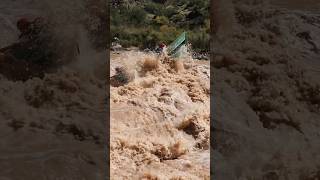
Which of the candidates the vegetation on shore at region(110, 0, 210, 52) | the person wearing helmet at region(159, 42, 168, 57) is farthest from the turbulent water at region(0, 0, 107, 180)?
the vegetation on shore at region(110, 0, 210, 52)

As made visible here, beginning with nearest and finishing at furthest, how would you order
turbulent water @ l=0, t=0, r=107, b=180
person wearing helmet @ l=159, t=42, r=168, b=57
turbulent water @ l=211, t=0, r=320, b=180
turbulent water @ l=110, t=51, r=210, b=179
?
turbulent water @ l=0, t=0, r=107, b=180 < turbulent water @ l=110, t=51, r=210, b=179 < turbulent water @ l=211, t=0, r=320, b=180 < person wearing helmet @ l=159, t=42, r=168, b=57

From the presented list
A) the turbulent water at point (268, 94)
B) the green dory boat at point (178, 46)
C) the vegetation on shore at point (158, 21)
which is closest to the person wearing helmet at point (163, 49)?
the green dory boat at point (178, 46)

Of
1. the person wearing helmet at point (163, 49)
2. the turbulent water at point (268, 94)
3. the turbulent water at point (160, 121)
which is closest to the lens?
the turbulent water at point (160, 121)

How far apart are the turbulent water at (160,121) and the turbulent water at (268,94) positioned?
0.57 feet

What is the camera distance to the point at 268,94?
6566 mm

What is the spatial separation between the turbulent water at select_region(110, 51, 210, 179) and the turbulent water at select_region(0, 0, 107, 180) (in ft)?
0.65

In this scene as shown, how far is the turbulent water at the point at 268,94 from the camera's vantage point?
542 cm

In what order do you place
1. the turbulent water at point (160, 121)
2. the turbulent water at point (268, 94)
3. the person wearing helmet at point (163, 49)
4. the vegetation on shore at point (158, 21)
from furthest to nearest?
the vegetation on shore at point (158, 21) → the person wearing helmet at point (163, 49) → the turbulent water at point (268, 94) → the turbulent water at point (160, 121)

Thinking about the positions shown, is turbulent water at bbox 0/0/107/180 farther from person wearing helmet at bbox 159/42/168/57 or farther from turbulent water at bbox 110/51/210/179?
person wearing helmet at bbox 159/42/168/57

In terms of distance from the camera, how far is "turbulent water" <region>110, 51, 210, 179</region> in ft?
17.0

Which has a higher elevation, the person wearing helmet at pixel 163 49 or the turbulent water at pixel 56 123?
the person wearing helmet at pixel 163 49

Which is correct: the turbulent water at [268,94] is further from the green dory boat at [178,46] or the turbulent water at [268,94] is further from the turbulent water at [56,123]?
the turbulent water at [56,123]

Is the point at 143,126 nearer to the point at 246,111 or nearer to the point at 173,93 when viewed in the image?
the point at 173,93

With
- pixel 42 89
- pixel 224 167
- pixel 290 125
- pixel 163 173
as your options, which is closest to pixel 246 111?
pixel 290 125
